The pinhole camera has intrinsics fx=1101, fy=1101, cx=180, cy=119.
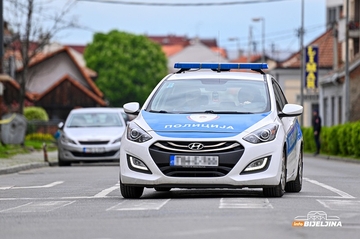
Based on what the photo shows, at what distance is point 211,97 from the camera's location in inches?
564

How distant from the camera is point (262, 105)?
14.2 meters

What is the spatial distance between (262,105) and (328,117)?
58.9 m

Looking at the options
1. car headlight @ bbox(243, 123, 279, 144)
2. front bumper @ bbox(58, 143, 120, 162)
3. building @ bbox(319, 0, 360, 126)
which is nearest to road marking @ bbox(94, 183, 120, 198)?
car headlight @ bbox(243, 123, 279, 144)

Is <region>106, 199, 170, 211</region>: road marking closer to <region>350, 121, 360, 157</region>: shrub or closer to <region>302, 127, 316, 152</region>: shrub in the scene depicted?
<region>350, 121, 360, 157</region>: shrub

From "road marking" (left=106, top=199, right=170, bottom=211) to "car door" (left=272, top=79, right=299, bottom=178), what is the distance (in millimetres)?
2076

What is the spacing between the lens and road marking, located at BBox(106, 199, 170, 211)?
38.7ft

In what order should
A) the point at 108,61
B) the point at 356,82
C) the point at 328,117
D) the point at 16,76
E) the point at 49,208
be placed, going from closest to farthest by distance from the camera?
the point at 49,208
the point at 356,82
the point at 328,117
the point at 16,76
the point at 108,61

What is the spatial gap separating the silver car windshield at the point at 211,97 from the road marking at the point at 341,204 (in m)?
1.71

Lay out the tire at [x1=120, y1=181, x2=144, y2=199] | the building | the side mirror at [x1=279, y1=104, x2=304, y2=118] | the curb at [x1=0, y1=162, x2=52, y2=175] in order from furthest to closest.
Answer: the building
the curb at [x1=0, y1=162, x2=52, y2=175]
the side mirror at [x1=279, y1=104, x2=304, y2=118]
the tire at [x1=120, y1=181, x2=144, y2=199]

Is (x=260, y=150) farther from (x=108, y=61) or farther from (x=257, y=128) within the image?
(x=108, y=61)

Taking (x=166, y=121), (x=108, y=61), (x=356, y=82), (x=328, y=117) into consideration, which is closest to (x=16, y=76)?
(x=328, y=117)

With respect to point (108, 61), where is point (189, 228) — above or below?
above

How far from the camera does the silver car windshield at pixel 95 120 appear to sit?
98.6 feet

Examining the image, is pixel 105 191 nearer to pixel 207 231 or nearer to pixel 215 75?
pixel 215 75
